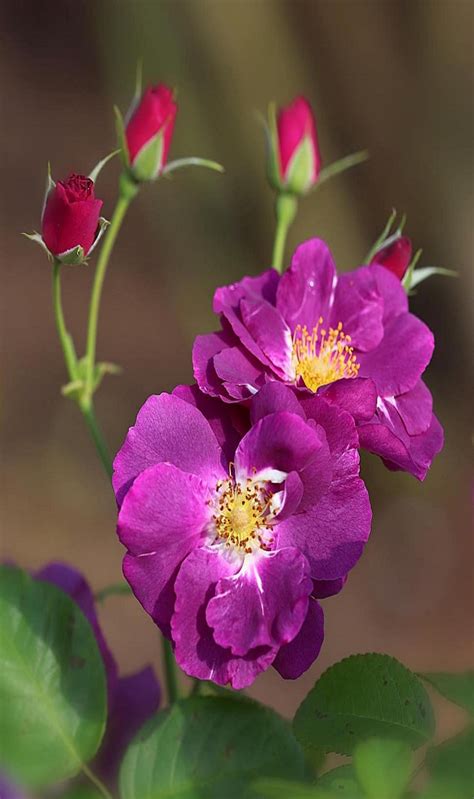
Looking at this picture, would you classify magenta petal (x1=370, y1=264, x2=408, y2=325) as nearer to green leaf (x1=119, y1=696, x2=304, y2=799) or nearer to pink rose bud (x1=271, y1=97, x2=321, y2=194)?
pink rose bud (x1=271, y1=97, x2=321, y2=194)

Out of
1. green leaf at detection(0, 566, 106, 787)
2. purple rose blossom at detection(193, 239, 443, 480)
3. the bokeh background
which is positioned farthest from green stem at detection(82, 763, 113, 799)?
the bokeh background

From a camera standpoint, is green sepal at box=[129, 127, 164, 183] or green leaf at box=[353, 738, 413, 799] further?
green sepal at box=[129, 127, 164, 183]

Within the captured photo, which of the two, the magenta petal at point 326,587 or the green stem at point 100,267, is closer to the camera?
the magenta petal at point 326,587

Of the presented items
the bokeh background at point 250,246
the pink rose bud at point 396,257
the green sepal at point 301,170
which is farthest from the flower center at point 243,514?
the bokeh background at point 250,246

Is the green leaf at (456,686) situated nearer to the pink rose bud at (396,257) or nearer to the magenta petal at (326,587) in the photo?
the magenta petal at (326,587)

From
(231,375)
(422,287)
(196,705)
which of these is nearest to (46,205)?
(231,375)

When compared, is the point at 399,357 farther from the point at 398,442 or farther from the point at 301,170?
the point at 301,170

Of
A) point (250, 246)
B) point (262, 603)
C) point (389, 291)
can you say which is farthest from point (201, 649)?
point (250, 246)

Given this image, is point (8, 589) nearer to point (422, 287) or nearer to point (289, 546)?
point (289, 546)
